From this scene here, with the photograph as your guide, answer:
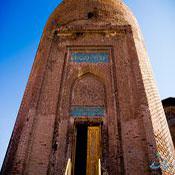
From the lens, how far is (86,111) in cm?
588

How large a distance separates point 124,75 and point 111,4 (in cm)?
408

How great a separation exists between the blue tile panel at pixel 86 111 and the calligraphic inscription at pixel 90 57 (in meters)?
1.76

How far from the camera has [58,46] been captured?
24.5ft

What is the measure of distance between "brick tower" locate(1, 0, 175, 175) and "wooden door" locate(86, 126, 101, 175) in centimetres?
2

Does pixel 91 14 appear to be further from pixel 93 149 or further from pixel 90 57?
pixel 93 149

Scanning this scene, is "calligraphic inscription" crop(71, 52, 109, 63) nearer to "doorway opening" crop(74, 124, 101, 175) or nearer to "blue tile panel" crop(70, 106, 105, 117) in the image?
"blue tile panel" crop(70, 106, 105, 117)

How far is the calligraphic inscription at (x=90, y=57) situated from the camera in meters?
7.01

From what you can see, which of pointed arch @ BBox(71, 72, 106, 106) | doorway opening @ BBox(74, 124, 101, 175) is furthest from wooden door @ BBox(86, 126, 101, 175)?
pointed arch @ BBox(71, 72, 106, 106)

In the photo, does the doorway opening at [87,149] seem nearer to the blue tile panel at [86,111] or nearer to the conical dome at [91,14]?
the blue tile panel at [86,111]

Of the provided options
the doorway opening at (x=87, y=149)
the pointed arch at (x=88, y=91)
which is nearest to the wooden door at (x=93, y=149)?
the doorway opening at (x=87, y=149)

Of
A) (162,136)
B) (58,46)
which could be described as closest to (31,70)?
(58,46)

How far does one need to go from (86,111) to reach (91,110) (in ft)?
0.46

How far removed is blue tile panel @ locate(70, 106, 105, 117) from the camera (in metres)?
5.82

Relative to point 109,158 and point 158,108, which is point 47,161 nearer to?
point 109,158
